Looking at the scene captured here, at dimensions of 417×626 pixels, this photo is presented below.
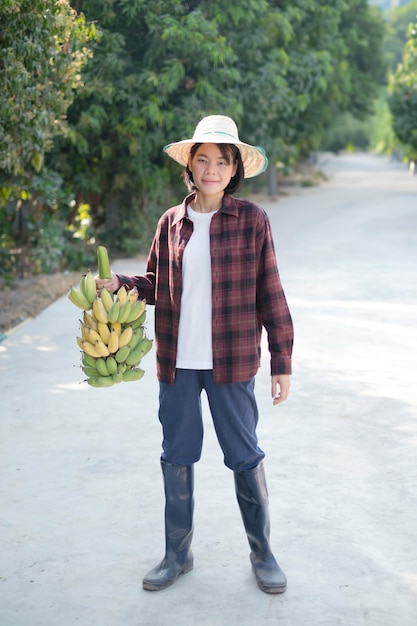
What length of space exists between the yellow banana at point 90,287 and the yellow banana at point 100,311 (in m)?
0.04

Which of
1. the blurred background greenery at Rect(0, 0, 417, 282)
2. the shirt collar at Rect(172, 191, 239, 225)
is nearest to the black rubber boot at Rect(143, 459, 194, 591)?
the shirt collar at Rect(172, 191, 239, 225)

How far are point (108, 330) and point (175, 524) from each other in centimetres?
86

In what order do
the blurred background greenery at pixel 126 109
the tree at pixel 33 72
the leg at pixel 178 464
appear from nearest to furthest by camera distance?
the leg at pixel 178 464 < the tree at pixel 33 72 < the blurred background greenery at pixel 126 109

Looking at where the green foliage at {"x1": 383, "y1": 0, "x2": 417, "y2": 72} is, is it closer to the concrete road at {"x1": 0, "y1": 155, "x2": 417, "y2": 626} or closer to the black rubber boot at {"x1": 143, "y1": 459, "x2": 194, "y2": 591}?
the concrete road at {"x1": 0, "y1": 155, "x2": 417, "y2": 626}

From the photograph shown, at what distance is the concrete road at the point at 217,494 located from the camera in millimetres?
3934

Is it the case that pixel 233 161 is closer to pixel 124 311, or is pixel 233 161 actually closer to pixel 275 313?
pixel 275 313

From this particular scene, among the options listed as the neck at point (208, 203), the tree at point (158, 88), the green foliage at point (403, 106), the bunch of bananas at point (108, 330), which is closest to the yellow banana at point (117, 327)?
the bunch of bananas at point (108, 330)

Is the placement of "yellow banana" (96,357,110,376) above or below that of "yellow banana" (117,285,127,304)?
below

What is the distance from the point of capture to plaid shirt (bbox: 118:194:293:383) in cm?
381

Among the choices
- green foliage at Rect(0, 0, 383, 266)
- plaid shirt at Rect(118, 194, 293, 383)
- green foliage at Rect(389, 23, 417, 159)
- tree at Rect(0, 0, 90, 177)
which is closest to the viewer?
plaid shirt at Rect(118, 194, 293, 383)

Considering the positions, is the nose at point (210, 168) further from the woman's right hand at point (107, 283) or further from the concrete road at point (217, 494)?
the concrete road at point (217, 494)

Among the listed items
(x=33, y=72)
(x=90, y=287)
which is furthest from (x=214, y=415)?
(x=33, y=72)

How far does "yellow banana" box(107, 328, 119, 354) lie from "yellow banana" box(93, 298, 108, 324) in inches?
2.4

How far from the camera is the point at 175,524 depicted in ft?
13.4
